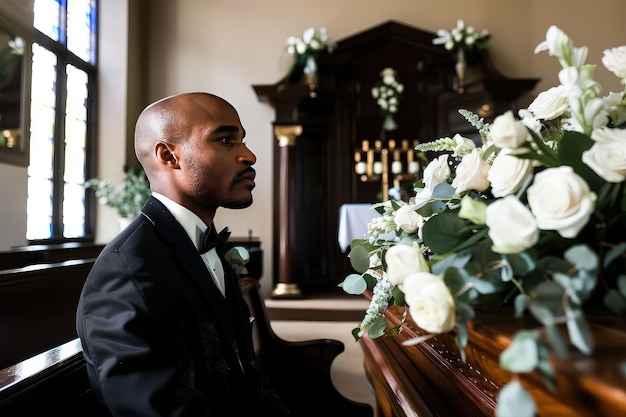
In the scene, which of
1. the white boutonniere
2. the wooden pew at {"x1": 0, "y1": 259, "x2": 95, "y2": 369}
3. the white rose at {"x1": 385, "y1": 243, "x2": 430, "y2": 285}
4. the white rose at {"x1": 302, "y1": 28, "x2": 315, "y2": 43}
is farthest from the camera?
the white rose at {"x1": 302, "y1": 28, "x2": 315, "y2": 43}

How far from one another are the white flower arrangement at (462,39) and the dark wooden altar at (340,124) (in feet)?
0.86

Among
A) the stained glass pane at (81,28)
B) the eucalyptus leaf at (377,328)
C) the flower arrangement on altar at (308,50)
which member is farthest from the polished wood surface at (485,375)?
the stained glass pane at (81,28)

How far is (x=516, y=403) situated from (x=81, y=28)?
7546 mm

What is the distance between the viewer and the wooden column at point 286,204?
22.5 ft

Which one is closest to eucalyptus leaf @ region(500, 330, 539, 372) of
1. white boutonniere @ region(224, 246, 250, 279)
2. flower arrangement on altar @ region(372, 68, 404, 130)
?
white boutonniere @ region(224, 246, 250, 279)

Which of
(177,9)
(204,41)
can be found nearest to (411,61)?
(204,41)

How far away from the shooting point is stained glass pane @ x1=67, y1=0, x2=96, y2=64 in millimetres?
6605

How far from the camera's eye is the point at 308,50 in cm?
707

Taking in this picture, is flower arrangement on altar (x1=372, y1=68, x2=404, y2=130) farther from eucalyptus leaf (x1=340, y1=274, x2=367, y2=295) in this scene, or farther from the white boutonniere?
eucalyptus leaf (x1=340, y1=274, x2=367, y2=295)

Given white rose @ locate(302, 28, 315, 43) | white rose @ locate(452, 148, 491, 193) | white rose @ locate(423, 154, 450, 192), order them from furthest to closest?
white rose @ locate(302, 28, 315, 43), white rose @ locate(423, 154, 450, 192), white rose @ locate(452, 148, 491, 193)

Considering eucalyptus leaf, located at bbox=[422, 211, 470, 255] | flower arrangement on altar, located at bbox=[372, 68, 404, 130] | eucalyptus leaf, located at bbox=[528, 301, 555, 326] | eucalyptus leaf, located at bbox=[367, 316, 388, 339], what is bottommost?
eucalyptus leaf, located at bbox=[367, 316, 388, 339]

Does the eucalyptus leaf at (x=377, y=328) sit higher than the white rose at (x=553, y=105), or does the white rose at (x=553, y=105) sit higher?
the white rose at (x=553, y=105)

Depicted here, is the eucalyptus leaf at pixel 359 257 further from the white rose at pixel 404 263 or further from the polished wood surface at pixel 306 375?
the polished wood surface at pixel 306 375

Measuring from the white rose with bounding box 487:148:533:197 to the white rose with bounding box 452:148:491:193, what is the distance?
3.0 inches
